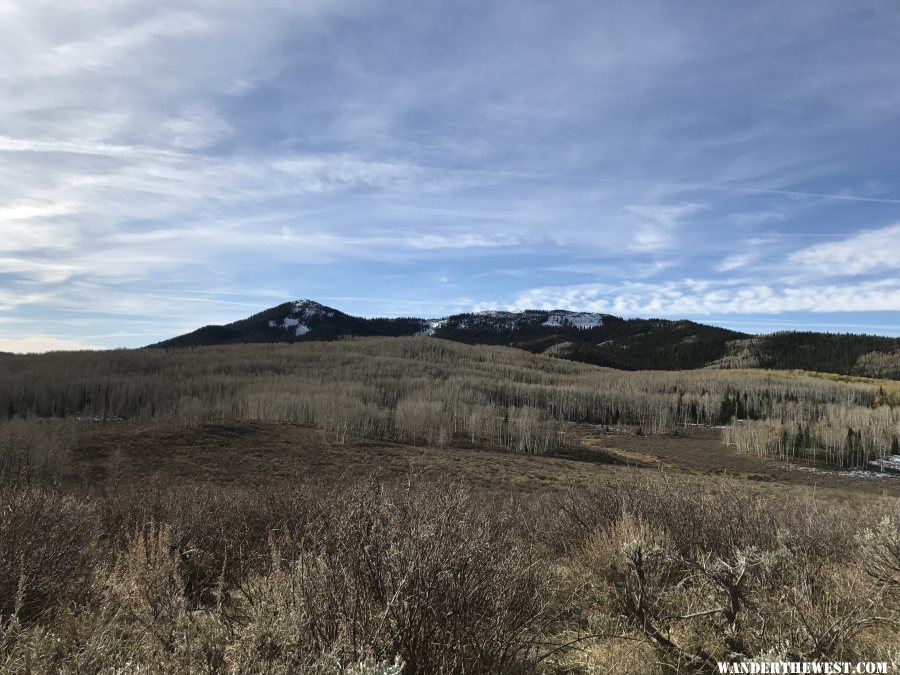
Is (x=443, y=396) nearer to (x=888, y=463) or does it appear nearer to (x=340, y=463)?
(x=340, y=463)

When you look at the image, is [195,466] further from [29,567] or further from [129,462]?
[29,567]

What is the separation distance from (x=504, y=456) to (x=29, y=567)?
128 ft

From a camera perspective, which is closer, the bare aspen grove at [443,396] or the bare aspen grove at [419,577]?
the bare aspen grove at [419,577]

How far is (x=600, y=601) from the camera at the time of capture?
643cm

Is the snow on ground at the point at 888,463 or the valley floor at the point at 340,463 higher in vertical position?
the valley floor at the point at 340,463

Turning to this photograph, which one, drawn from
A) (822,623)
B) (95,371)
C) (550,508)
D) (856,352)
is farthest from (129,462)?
(856,352)

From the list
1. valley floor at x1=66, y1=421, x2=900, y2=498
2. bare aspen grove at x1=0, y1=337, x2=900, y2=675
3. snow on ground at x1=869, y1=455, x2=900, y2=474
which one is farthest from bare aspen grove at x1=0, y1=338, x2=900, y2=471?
bare aspen grove at x1=0, y1=337, x2=900, y2=675

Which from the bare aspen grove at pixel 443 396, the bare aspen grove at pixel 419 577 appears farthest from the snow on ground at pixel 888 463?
the bare aspen grove at pixel 419 577

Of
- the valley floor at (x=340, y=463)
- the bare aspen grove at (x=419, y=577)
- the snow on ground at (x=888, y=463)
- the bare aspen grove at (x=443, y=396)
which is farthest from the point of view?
the bare aspen grove at (x=443, y=396)

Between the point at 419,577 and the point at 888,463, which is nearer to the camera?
the point at 419,577

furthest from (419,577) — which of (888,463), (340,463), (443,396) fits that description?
(443,396)

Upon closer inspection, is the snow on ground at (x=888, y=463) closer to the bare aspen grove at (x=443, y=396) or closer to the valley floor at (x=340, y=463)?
the bare aspen grove at (x=443, y=396)

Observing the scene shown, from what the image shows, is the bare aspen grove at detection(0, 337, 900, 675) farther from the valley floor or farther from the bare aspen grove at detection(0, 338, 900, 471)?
the bare aspen grove at detection(0, 338, 900, 471)

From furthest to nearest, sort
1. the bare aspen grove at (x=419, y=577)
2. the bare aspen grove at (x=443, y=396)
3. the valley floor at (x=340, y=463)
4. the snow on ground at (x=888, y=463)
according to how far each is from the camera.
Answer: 1. the bare aspen grove at (x=443, y=396)
2. the snow on ground at (x=888, y=463)
3. the valley floor at (x=340, y=463)
4. the bare aspen grove at (x=419, y=577)
